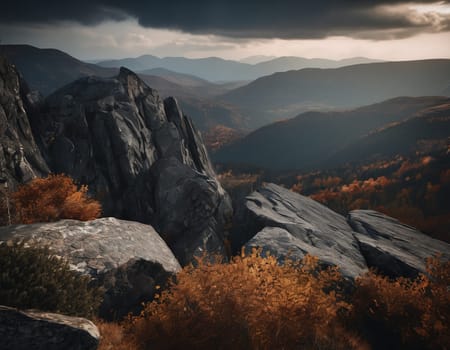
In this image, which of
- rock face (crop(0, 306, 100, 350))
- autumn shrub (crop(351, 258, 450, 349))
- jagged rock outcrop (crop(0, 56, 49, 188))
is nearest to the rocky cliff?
jagged rock outcrop (crop(0, 56, 49, 188))

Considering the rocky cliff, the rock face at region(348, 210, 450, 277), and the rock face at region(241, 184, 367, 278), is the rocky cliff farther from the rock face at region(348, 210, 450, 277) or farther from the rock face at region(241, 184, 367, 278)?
the rock face at region(348, 210, 450, 277)

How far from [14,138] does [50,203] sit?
15.7 meters

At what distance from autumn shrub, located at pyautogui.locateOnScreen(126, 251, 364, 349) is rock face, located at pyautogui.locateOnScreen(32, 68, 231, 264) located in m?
19.4

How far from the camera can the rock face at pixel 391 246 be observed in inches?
1142

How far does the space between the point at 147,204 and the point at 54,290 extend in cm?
3733

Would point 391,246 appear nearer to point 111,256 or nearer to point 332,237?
point 332,237

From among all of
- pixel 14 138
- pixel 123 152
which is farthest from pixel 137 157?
pixel 14 138

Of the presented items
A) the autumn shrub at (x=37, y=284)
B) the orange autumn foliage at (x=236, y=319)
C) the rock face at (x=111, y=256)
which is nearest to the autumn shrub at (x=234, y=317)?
the orange autumn foliage at (x=236, y=319)

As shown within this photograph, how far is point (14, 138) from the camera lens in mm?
44312

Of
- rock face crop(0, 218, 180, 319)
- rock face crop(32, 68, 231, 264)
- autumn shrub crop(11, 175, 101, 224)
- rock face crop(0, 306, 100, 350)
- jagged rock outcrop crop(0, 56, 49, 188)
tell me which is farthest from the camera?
jagged rock outcrop crop(0, 56, 49, 188)

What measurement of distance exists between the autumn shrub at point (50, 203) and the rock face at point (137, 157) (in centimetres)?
975

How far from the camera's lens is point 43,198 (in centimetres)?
3512

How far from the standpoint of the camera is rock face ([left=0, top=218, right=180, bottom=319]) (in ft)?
53.3

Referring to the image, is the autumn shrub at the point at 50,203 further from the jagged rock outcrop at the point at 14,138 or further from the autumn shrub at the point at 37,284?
the autumn shrub at the point at 37,284
